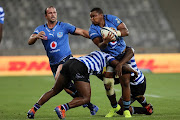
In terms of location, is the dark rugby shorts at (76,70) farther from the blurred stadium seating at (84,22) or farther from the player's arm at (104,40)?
the blurred stadium seating at (84,22)

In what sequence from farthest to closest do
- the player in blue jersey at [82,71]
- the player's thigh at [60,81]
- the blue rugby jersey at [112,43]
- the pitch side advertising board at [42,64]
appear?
the pitch side advertising board at [42,64] → the blue rugby jersey at [112,43] → the player's thigh at [60,81] → the player in blue jersey at [82,71]

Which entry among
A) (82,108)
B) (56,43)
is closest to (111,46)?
(56,43)

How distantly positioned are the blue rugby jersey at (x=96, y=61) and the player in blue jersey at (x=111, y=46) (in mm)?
177

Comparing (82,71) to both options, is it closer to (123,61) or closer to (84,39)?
(123,61)

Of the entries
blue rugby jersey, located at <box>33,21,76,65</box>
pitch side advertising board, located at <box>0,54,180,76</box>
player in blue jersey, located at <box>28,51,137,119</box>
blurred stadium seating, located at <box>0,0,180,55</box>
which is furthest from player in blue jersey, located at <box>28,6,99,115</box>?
blurred stadium seating, located at <box>0,0,180,55</box>

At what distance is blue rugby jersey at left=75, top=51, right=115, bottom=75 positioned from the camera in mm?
6734

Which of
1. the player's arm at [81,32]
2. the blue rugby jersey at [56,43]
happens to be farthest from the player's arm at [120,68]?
the blue rugby jersey at [56,43]

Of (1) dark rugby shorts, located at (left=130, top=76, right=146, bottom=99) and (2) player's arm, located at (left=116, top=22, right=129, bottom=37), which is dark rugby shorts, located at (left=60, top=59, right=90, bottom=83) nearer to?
(2) player's arm, located at (left=116, top=22, right=129, bottom=37)

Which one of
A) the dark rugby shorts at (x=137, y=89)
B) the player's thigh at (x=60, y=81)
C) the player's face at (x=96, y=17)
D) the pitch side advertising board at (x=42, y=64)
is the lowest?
the pitch side advertising board at (x=42, y=64)

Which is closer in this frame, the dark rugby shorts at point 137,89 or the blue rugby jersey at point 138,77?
the blue rugby jersey at point 138,77

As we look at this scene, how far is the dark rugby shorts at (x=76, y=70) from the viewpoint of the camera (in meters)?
6.63

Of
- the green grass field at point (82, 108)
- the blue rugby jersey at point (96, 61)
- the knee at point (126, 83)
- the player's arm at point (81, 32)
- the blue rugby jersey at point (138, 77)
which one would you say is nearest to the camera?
the blue rugby jersey at point (96, 61)

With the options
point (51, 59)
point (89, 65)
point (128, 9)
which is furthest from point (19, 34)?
point (89, 65)

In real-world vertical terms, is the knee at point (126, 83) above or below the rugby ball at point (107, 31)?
below
